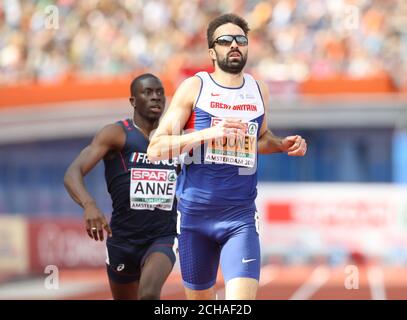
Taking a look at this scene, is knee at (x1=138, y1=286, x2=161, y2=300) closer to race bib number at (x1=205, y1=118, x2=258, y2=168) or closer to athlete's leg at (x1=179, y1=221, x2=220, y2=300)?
athlete's leg at (x1=179, y1=221, x2=220, y2=300)

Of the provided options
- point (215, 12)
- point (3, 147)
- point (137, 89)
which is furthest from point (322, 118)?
point (137, 89)

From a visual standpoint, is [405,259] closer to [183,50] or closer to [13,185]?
[183,50]

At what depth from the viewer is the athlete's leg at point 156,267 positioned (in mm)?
7129

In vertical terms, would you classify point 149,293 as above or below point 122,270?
below

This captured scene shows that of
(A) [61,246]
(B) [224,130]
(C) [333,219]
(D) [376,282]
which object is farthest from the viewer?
(C) [333,219]

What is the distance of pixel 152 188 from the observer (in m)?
7.61

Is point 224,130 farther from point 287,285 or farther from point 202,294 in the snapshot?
point 287,285

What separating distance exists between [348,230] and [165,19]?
653 centimetres

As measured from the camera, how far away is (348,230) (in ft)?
73.6

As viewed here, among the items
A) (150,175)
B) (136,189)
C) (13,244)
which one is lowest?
(13,244)

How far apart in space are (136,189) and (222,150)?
1.16m

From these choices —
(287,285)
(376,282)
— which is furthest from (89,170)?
(376,282)

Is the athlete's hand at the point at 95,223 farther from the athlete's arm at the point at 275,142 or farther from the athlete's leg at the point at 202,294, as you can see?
the athlete's arm at the point at 275,142

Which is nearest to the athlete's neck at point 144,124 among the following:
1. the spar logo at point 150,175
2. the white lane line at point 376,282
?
the spar logo at point 150,175
